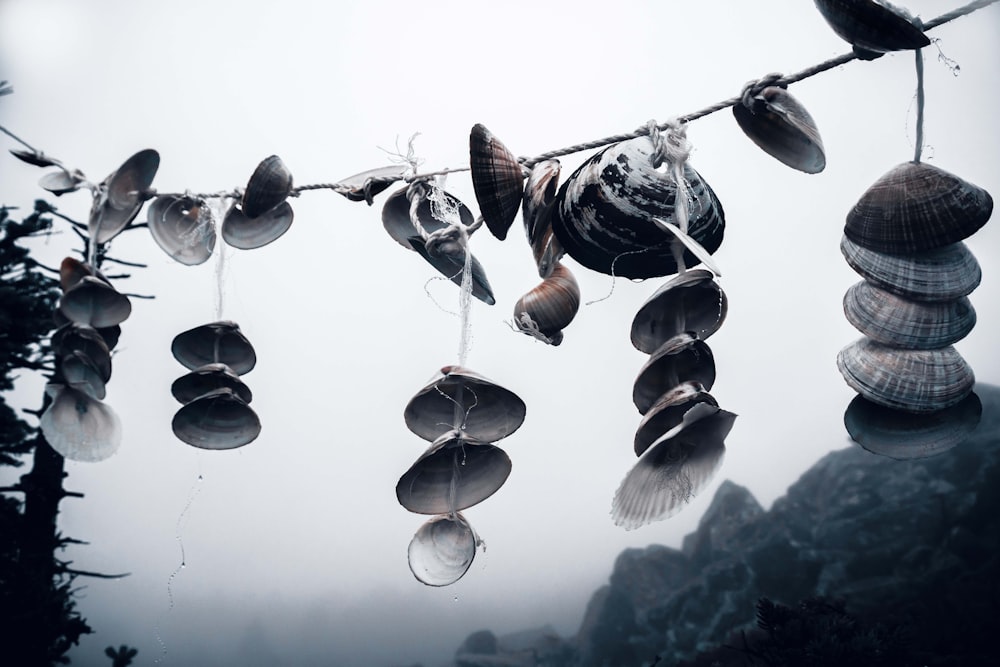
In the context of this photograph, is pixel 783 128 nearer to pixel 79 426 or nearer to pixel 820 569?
pixel 79 426

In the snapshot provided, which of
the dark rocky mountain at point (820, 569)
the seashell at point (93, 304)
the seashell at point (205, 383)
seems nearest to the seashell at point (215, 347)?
the seashell at point (205, 383)

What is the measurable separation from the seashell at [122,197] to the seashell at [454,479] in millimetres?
1740

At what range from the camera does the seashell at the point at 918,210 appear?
1274mm

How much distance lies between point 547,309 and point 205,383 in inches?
48.1

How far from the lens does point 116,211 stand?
225 cm

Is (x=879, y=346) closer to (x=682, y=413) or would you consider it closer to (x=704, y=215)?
(x=704, y=215)

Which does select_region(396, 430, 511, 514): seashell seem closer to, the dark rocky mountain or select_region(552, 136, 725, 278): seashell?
select_region(552, 136, 725, 278): seashell

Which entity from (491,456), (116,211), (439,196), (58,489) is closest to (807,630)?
(491,456)

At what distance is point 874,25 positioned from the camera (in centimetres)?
99

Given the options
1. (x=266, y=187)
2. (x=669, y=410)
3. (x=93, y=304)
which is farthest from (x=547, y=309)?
(x=93, y=304)

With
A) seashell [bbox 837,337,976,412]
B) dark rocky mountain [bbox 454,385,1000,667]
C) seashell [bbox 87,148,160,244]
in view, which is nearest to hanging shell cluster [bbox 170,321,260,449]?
seashell [bbox 87,148,160,244]

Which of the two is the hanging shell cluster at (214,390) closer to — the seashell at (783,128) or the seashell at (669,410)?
the seashell at (669,410)

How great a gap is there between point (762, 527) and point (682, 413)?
4.91 m

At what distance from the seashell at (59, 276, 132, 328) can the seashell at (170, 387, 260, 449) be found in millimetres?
589
